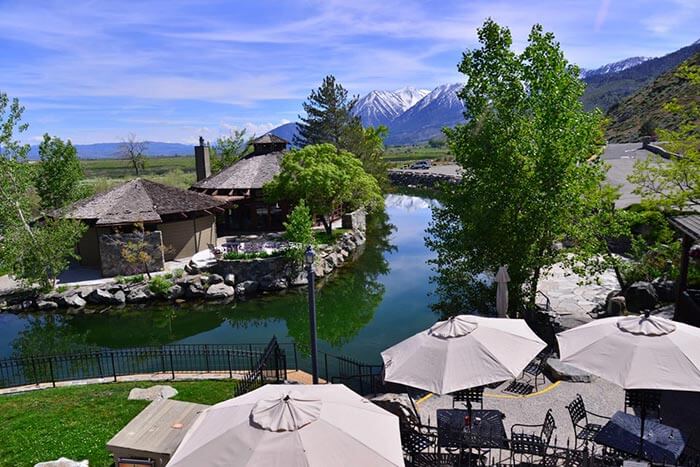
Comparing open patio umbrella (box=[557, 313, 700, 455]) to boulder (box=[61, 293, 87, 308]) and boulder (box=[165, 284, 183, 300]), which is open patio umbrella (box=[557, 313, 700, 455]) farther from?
boulder (box=[61, 293, 87, 308])

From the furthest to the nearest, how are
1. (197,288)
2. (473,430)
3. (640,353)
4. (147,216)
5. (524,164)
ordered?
(147,216)
(197,288)
(524,164)
(473,430)
(640,353)

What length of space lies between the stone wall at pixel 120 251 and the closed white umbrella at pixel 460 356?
20.6 m

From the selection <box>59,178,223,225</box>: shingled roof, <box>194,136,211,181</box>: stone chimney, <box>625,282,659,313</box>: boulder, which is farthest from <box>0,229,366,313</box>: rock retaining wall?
<box>194,136,211,181</box>: stone chimney

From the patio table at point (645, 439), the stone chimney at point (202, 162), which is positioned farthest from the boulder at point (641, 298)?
the stone chimney at point (202, 162)

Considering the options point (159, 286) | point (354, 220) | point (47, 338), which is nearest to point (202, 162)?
point (354, 220)

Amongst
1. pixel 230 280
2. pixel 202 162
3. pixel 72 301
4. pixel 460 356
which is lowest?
pixel 72 301

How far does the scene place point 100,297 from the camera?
22.5m

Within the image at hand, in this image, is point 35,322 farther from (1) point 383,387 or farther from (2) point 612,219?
(2) point 612,219

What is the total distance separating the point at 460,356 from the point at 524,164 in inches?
319

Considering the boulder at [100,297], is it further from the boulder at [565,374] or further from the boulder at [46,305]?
the boulder at [565,374]

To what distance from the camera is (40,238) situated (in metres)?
22.7

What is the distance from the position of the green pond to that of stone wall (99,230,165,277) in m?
3.73

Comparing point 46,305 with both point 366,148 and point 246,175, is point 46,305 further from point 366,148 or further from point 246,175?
point 366,148

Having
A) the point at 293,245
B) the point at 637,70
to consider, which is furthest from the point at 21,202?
the point at 637,70
